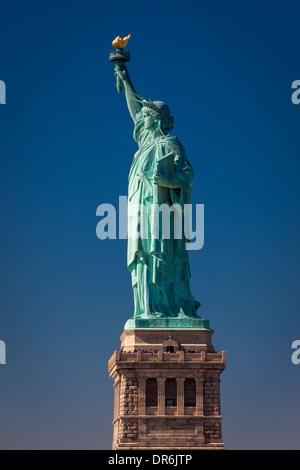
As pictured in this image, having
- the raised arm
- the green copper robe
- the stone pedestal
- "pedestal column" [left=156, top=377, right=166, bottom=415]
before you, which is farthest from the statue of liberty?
"pedestal column" [left=156, top=377, right=166, bottom=415]

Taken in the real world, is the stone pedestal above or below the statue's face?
below

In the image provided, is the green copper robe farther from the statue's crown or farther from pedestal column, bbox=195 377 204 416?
pedestal column, bbox=195 377 204 416

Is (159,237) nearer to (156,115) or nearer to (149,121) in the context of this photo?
(149,121)

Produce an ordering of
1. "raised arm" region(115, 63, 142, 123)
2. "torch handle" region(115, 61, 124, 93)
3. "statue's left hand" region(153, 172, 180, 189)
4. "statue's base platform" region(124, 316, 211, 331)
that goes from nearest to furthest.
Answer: "statue's base platform" region(124, 316, 211, 331)
"statue's left hand" region(153, 172, 180, 189)
"raised arm" region(115, 63, 142, 123)
"torch handle" region(115, 61, 124, 93)

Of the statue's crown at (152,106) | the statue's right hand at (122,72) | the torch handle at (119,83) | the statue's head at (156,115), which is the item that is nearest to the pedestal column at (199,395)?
the statue's head at (156,115)

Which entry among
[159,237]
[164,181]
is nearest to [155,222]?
[159,237]
